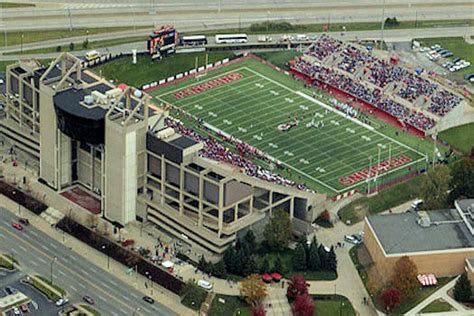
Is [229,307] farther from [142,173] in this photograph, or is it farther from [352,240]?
[142,173]

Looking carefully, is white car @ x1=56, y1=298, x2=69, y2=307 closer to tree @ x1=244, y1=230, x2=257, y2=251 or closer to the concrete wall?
tree @ x1=244, y1=230, x2=257, y2=251

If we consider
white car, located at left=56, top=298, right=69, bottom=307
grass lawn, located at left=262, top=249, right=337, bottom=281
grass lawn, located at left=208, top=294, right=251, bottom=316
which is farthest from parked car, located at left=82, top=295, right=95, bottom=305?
grass lawn, located at left=262, top=249, right=337, bottom=281

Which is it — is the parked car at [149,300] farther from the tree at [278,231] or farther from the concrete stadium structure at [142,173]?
the tree at [278,231]

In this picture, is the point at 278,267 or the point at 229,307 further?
the point at 278,267

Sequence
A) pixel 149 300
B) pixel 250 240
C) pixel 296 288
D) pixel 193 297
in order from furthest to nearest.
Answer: pixel 250 240
pixel 149 300
pixel 193 297
pixel 296 288

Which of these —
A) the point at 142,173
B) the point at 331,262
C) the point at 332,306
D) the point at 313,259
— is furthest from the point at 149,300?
the point at 331,262

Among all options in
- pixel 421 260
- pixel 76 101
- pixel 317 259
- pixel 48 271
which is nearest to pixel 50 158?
pixel 76 101
